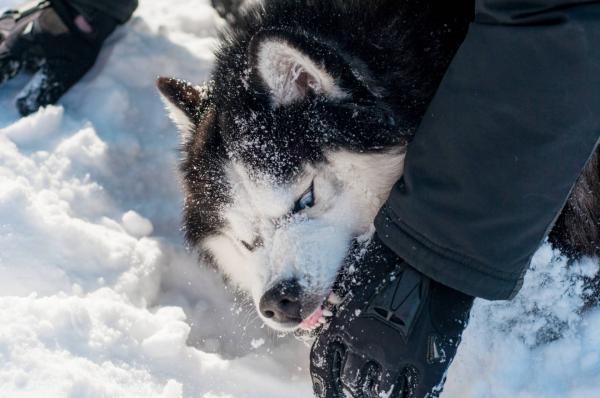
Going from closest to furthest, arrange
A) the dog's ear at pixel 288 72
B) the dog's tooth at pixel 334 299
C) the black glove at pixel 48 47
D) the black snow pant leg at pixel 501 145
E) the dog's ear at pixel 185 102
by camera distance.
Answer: the black snow pant leg at pixel 501 145, the dog's ear at pixel 288 72, the dog's tooth at pixel 334 299, the dog's ear at pixel 185 102, the black glove at pixel 48 47

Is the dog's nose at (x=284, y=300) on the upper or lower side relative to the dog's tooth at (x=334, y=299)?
upper

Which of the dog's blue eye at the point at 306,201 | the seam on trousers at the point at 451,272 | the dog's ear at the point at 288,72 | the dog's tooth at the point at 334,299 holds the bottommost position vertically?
the dog's tooth at the point at 334,299

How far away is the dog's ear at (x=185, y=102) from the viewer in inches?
75.3

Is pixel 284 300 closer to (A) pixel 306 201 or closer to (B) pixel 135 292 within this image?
(A) pixel 306 201

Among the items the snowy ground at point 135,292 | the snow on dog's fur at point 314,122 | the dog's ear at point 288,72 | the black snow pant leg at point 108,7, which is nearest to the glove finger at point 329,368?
the snow on dog's fur at point 314,122

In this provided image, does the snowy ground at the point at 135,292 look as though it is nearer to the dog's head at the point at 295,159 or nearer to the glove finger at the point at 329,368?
the glove finger at the point at 329,368

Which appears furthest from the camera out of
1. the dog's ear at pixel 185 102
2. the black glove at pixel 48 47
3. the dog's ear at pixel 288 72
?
the black glove at pixel 48 47

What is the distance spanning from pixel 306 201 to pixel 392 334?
402 mm

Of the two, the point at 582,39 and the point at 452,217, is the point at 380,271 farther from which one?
the point at 582,39

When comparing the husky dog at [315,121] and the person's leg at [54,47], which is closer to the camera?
the husky dog at [315,121]

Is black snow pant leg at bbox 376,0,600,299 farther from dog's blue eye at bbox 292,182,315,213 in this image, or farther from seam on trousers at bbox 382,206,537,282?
dog's blue eye at bbox 292,182,315,213

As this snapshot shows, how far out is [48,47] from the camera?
9.24 feet

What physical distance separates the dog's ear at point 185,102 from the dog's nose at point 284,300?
586mm

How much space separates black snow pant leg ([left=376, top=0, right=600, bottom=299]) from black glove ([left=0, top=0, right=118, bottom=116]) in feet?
6.30
